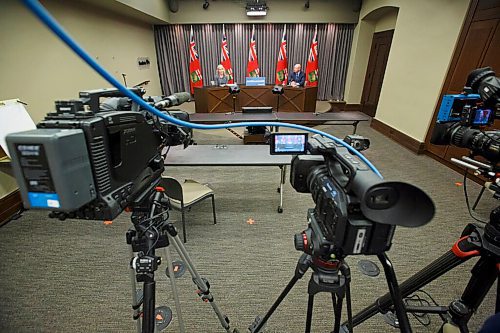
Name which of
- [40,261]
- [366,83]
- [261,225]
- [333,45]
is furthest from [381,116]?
[40,261]

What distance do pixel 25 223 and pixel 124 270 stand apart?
1.36 m

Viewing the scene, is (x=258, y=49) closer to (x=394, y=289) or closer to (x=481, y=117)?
(x=481, y=117)

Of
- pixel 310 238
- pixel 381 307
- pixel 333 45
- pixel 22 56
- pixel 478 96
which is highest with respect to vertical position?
pixel 333 45

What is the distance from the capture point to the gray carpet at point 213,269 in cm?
149

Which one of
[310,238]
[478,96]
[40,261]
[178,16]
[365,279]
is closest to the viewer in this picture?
[310,238]

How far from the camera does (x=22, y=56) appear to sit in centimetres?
262

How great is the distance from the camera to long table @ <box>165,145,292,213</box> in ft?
7.50

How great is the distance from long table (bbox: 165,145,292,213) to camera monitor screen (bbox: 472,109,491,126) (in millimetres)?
1327

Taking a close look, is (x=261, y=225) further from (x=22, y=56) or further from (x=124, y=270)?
(x=22, y=56)

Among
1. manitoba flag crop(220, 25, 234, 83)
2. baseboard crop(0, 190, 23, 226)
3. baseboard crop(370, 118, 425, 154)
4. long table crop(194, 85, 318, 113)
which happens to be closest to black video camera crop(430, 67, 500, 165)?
baseboard crop(370, 118, 425, 154)

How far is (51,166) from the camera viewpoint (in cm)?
49

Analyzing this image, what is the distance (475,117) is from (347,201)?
1.06 metres

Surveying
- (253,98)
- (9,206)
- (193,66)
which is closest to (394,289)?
(9,206)

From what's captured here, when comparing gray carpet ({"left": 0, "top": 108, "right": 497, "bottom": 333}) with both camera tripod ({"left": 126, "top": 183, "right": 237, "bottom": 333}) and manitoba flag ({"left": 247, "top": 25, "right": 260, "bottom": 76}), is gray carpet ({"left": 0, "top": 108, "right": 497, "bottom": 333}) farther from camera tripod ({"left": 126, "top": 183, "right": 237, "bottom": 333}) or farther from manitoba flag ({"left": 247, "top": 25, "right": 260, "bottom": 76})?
manitoba flag ({"left": 247, "top": 25, "right": 260, "bottom": 76})
